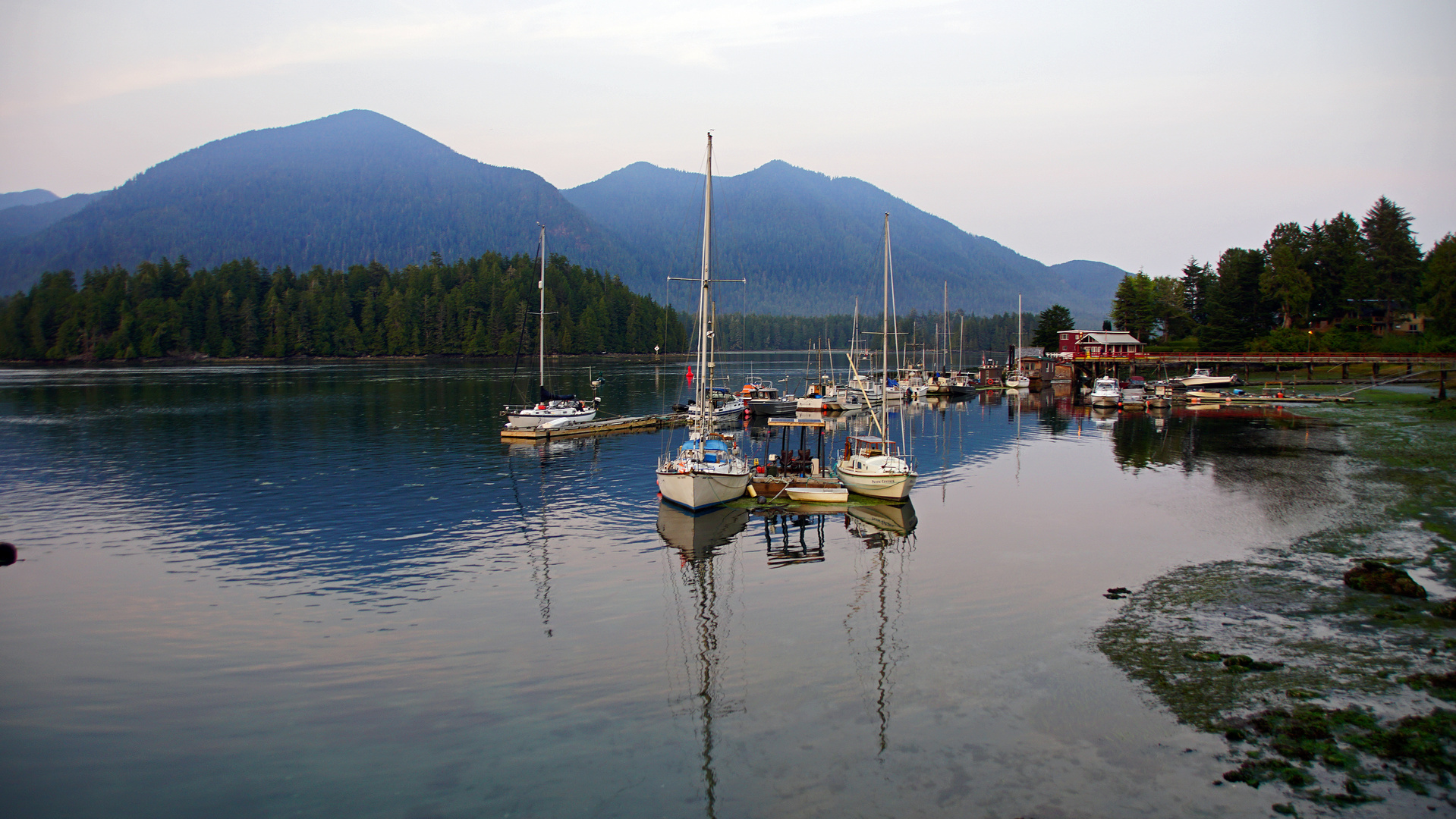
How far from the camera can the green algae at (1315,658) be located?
16078mm

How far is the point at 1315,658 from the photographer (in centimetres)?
2114

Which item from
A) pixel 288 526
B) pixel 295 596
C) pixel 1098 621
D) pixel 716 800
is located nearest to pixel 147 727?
pixel 295 596

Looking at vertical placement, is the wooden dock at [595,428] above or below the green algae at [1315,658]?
above

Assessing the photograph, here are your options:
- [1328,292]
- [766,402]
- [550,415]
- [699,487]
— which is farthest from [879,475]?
[1328,292]

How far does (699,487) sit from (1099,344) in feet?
378

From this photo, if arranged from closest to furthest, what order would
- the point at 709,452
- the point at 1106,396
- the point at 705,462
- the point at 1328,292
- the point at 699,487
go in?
the point at 699,487 → the point at 705,462 → the point at 709,452 → the point at 1106,396 → the point at 1328,292

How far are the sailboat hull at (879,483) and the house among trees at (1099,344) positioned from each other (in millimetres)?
103927

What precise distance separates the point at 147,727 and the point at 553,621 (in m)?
10.5

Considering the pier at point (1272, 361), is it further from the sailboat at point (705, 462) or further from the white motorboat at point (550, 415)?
the white motorboat at point (550, 415)

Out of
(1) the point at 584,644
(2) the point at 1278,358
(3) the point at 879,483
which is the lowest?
(1) the point at 584,644

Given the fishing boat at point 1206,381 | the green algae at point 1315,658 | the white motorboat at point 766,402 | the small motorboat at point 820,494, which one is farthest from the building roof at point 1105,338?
the small motorboat at point 820,494

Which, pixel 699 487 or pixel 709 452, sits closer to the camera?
pixel 699 487

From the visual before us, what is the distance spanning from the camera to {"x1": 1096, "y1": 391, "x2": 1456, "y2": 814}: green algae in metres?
16.1

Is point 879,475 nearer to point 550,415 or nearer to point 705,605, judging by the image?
point 705,605
